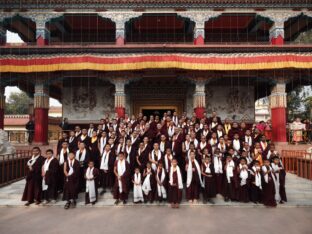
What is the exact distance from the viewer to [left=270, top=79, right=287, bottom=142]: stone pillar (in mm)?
12930

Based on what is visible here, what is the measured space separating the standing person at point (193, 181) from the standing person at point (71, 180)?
8.85 feet

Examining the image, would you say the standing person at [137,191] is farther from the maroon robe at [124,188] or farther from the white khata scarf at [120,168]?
the white khata scarf at [120,168]

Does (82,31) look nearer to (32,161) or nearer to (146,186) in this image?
(32,161)

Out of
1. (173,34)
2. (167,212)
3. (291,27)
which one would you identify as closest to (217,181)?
(167,212)

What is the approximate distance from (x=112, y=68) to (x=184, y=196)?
7241 millimetres

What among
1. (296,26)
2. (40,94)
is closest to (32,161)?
(40,94)

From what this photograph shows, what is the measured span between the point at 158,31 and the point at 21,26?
25.3 feet

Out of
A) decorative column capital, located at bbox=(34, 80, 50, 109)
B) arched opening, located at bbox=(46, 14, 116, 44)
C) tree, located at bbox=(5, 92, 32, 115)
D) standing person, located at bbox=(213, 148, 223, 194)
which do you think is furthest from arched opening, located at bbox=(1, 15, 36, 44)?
tree, located at bbox=(5, 92, 32, 115)

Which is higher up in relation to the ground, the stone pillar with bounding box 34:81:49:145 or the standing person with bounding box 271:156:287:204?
the stone pillar with bounding box 34:81:49:145

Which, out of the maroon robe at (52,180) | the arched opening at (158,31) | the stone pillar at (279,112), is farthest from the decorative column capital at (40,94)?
the stone pillar at (279,112)

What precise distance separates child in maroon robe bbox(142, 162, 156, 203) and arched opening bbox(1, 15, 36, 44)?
11.6 m

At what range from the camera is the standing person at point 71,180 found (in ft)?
21.7

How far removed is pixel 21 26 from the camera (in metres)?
15.7

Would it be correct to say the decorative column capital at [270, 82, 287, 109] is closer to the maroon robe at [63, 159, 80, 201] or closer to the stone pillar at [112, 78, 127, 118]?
the stone pillar at [112, 78, 127, 118]
